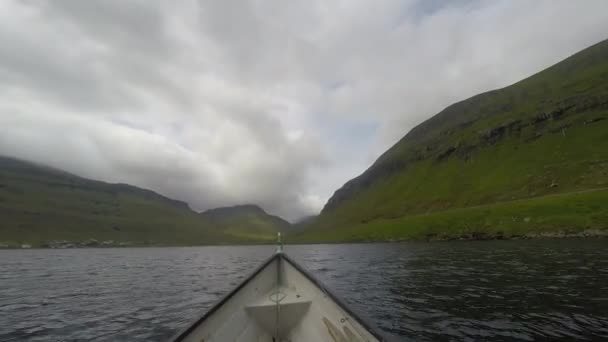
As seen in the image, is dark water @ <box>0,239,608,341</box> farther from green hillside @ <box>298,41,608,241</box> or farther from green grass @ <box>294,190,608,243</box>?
green hillside @ <box>298,41,608,241</box>

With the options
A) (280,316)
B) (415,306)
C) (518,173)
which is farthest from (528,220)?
(518,173)

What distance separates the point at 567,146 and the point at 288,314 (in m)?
153

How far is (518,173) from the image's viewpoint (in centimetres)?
11500

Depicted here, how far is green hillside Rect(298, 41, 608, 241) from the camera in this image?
67.1 meters

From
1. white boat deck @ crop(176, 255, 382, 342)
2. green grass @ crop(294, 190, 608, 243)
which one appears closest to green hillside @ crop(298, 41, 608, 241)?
green grass @ crop(294, 190, 608, 243)

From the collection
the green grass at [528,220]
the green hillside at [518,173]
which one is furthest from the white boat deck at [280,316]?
the green hillside at [518,173]

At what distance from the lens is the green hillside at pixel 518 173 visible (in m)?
67.1

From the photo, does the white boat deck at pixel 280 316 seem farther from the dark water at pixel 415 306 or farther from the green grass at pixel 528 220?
the green grass at pixel 528 220

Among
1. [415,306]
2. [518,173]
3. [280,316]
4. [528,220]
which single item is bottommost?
[415,306]

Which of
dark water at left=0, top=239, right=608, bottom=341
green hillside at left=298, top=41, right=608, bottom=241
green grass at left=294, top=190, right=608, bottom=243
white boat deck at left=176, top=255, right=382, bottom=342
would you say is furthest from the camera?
green hillside at left=298, top=41, right=608, bottom=241

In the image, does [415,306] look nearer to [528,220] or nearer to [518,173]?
[528,220]

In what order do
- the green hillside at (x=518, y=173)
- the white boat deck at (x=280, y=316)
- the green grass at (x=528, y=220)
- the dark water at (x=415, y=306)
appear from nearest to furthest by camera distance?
the white boat deck at (x=280, y=316)
the dark water at (x=415, y=306)
the green grass at (x=528, y=220)
the green hillside at (x=518, y=173)

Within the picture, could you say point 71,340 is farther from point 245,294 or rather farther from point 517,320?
point 517,320

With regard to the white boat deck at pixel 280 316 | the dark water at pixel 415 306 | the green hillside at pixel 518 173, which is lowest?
the dark water at pixel 415 306
